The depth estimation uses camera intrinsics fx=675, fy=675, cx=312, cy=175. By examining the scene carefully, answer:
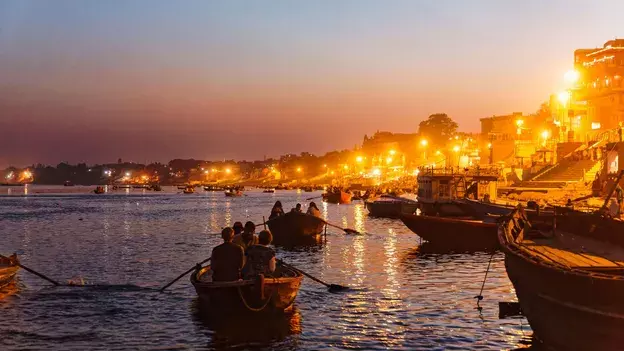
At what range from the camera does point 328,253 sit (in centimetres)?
4062

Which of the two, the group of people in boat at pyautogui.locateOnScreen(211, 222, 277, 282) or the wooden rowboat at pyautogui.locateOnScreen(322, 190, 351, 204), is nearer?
the group of people in boat at pyautogui.locateOnScreen(211, 222, 277, 282)

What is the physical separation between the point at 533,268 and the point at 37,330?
541 inches

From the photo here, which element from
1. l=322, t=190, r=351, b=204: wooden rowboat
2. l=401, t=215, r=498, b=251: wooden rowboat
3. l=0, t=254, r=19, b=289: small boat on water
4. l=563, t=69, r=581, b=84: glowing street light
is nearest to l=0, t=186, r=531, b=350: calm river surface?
l=0, t=254, r=19, b=289: small boat on water

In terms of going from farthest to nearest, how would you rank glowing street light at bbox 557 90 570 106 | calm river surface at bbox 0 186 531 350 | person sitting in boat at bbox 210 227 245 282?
glowing street light at bbox 557 90 570 106 → person sitting in boat at bbox 210 227 245 282 → calm river surface at bbox 0 186 531 350

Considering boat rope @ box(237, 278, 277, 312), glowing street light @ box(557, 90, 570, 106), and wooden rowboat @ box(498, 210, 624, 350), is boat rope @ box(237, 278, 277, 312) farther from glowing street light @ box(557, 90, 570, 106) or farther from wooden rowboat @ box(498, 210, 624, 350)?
glowing street light @ box(557, 90, 570, 106)

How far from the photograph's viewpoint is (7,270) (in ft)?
81.3

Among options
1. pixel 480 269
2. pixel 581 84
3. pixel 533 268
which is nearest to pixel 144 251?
pixel 480 269

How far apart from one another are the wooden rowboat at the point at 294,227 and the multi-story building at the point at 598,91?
4887 centimetres

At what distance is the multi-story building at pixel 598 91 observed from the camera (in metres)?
82.1

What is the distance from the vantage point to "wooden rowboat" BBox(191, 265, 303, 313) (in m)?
18.7

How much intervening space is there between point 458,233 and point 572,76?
63319mm

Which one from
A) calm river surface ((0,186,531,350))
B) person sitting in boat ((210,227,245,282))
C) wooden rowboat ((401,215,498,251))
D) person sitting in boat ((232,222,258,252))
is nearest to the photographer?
calm river surface ((0,186,531,350))

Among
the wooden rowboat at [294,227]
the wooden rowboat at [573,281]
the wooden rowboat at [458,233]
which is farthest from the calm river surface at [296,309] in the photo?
the wooden rowboat at [294,227]

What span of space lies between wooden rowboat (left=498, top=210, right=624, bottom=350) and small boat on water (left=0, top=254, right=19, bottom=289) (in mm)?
17664
